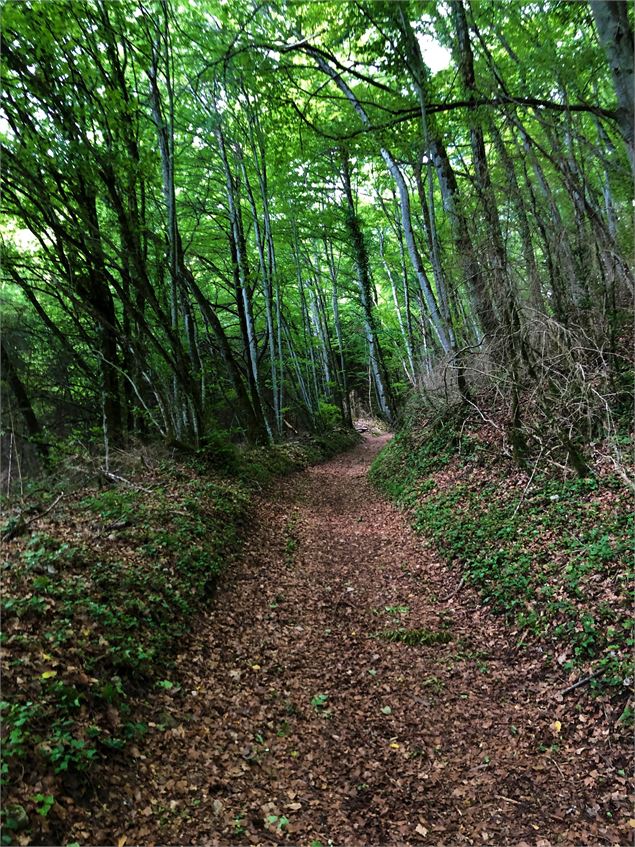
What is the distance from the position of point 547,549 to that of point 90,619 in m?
4.47

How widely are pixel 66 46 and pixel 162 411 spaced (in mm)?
5452

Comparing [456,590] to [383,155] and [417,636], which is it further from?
[383,155]

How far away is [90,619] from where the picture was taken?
3855mm

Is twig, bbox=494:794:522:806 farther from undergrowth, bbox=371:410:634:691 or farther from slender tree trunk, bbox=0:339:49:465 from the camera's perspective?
slender tree trunk, bbox=0:339:49:465

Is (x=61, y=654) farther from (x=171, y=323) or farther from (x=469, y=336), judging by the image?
(x=469, y=336)

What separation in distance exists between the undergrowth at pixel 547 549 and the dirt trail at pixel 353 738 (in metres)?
0.30

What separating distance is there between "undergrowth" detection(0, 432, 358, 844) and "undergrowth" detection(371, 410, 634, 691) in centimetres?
317

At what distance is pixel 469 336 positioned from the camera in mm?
8992

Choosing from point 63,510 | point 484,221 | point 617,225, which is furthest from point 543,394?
point 63,510

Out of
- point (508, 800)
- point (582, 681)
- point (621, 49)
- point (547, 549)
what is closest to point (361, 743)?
point (508, 800)

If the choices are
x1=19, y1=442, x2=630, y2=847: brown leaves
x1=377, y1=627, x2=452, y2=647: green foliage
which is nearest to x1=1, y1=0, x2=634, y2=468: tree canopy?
x1=377, y1=627, x2=452, y2=647: green foliage

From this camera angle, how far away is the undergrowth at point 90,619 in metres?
2.67

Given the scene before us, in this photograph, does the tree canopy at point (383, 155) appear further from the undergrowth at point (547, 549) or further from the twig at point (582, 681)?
the twig at point (582, 681)

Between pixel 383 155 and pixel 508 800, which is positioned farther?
pixel 383 155
